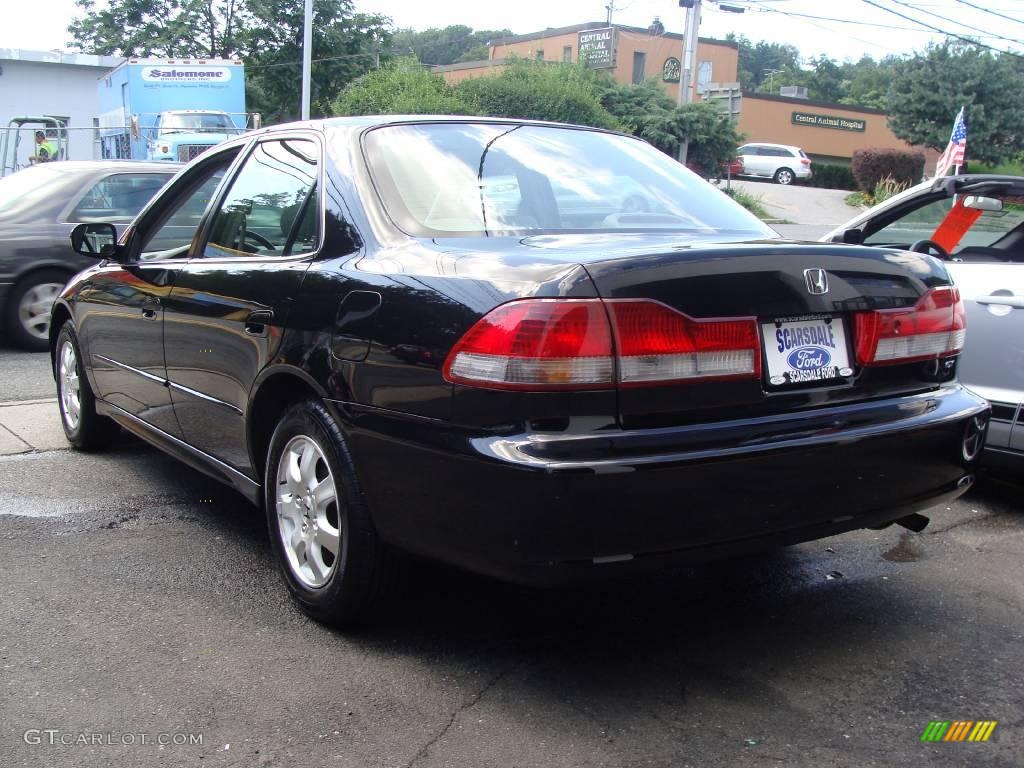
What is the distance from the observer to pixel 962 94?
41875 millimetres

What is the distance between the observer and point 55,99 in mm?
37844

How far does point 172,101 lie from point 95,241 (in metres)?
22.4

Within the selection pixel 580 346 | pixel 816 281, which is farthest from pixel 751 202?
pixel 580 346

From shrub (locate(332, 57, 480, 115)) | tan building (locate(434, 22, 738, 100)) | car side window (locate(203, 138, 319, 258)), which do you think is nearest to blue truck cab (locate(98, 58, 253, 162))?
shrub (locate(332, 57, 480, 115))

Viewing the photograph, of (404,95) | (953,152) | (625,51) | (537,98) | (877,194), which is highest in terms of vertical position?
(625,51)

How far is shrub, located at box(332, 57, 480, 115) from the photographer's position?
1104 inches

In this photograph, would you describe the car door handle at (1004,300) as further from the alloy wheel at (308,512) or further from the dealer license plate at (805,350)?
the alloy wheel at (308,512)

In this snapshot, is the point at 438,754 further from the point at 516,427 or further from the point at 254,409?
the point at 254,409

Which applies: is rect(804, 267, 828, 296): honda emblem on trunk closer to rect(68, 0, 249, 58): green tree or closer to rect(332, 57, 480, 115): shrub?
rect(332, 57, 480, 115): shrub

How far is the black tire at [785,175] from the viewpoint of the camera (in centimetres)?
4250

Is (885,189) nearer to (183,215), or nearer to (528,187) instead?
(183,215)

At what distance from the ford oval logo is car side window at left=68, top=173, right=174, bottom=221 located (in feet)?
23.5

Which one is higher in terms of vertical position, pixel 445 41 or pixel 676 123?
pixel 445 41

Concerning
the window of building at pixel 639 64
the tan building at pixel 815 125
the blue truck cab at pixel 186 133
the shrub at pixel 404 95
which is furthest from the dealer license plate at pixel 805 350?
the window of building at pixel 639 64
